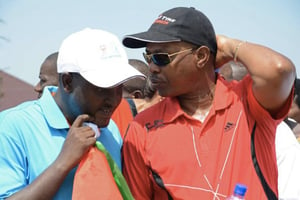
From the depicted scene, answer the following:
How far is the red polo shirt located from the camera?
2.98 m

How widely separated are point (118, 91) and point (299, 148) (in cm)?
181

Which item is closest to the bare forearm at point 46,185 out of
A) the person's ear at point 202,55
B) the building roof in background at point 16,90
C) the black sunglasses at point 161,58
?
the black sunglasses at point 161,58

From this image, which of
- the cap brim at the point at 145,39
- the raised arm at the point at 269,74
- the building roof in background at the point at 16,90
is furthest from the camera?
the building roof in background at the point at 16,90

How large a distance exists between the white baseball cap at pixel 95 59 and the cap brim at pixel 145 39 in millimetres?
409

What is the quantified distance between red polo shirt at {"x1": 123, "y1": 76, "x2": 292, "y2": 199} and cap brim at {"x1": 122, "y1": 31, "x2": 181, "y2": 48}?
46cm

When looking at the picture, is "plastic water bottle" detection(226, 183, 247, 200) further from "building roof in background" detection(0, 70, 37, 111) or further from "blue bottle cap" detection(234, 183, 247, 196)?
"building roof in background" detection(0, 70, 37, 111)

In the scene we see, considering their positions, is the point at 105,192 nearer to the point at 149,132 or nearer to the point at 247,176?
the point at 149,132

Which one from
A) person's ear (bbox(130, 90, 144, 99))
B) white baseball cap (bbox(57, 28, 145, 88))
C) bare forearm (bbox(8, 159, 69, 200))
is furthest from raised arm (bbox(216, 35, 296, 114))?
person's ear (bbox(130, 90, 144, 99))

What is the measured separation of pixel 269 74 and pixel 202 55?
0.49 m

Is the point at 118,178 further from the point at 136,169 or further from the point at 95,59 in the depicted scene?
the point at 95,59

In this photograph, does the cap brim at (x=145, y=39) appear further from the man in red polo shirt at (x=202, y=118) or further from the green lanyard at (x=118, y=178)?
the green lanyard at (x=118, y=178)

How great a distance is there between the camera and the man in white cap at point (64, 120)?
2400mm

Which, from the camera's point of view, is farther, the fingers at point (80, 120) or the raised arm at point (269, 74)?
the raised arm at point (269, 74)

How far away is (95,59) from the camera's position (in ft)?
8.71
